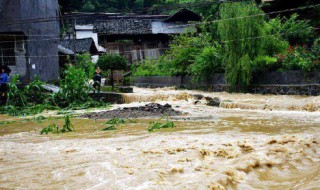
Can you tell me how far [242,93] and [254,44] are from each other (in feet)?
7.82

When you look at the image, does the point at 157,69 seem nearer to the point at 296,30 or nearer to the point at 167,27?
the point at 167,27

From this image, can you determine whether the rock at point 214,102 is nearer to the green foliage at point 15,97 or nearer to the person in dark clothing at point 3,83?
the green foliage at point 15,97

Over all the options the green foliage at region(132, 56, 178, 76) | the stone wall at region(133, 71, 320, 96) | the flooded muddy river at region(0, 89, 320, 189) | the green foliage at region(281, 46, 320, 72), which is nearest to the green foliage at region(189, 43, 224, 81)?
the stone wall at region(133, 71, 320, 96)

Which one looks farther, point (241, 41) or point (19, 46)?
point (19, 46)

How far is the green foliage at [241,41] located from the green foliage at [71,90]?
7121 mm

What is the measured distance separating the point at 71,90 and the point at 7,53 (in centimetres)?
735

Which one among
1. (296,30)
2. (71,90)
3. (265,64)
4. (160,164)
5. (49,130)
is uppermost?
(296,30)

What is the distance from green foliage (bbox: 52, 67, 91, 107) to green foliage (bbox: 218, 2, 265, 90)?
7.12m

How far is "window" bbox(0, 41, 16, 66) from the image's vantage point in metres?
21.4

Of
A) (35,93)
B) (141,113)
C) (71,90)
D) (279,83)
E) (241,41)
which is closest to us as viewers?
(141,113)

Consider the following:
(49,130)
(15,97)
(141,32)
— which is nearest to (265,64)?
(49,130)

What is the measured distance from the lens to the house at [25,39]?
810 inches

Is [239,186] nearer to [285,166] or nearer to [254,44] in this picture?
[285,166]

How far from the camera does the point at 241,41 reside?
1691 centimetres
